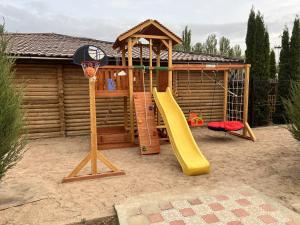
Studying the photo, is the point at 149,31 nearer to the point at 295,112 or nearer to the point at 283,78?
the point at 295,112

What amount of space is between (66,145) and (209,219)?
5.88 metres

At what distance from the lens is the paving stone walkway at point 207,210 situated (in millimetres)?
3385

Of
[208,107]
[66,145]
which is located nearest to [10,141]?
[66,145]

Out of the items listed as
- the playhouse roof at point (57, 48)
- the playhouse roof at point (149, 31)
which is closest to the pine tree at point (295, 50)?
the playhouse roof at point (57, 48)

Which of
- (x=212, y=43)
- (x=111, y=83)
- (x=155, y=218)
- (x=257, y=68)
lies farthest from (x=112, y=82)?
(x=212, y=43)

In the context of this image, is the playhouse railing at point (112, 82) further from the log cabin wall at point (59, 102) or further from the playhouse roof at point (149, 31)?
the log cabin wall at point (59, 102)

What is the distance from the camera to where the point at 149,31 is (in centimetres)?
770

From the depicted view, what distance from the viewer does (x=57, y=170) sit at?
5.66 meters

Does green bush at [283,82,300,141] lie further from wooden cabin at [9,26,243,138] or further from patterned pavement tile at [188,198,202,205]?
wooden cabin at [9,26,243,138]

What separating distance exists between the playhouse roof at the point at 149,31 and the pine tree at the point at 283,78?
7.55 meters

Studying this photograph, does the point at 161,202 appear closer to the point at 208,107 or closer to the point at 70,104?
the point at 70,104

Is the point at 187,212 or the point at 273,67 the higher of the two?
the point at 273,67

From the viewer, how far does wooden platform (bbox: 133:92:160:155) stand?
6962 mm

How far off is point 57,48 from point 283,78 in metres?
11.0
